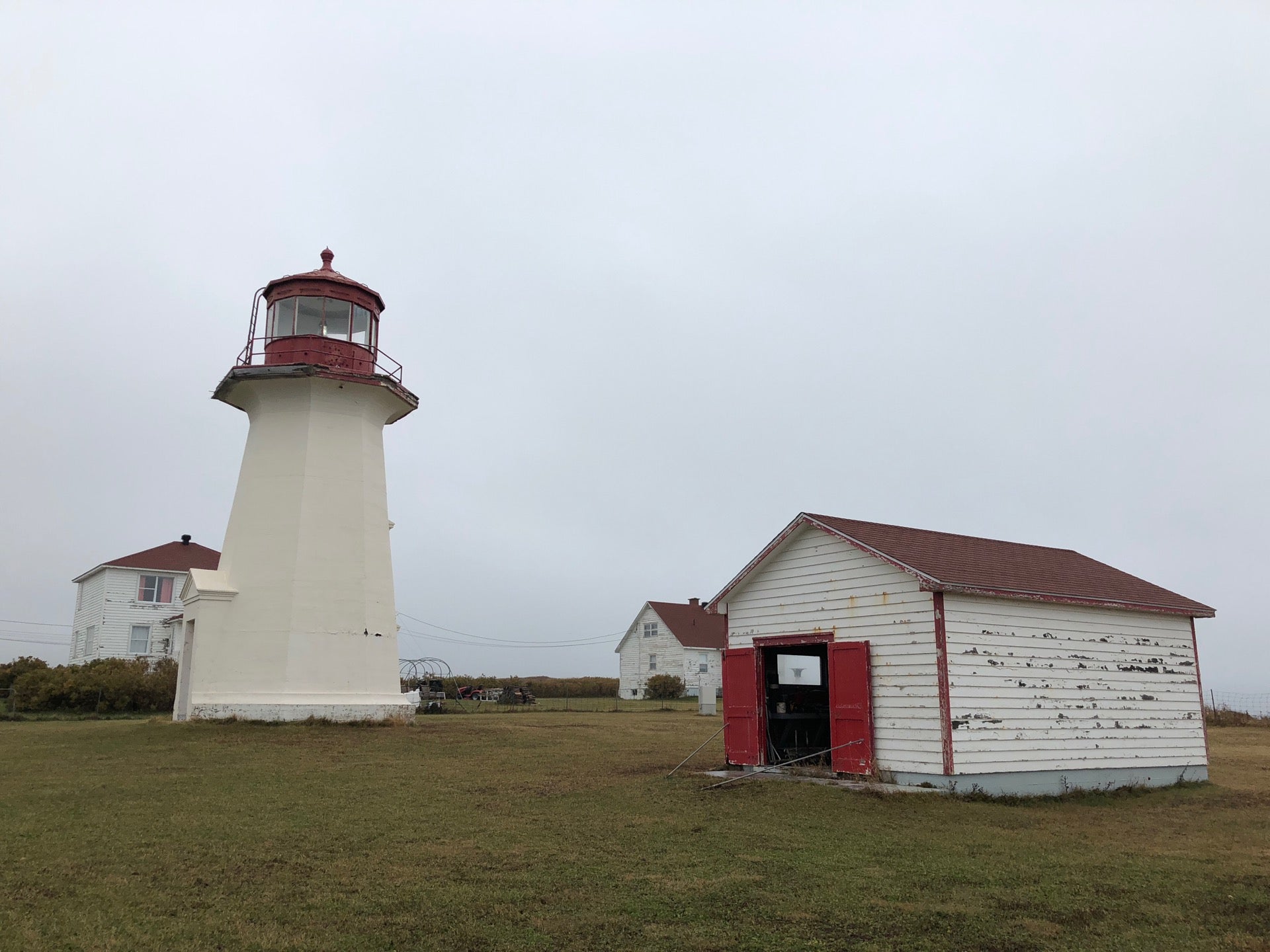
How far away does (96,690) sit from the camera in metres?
32.1

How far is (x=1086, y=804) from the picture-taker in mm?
14375

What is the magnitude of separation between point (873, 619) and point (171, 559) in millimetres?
41061

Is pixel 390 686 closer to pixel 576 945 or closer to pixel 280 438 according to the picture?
pixel 280 438

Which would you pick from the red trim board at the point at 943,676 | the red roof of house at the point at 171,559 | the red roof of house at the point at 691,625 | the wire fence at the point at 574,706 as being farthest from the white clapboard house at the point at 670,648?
the red trim board at the point at 943,676

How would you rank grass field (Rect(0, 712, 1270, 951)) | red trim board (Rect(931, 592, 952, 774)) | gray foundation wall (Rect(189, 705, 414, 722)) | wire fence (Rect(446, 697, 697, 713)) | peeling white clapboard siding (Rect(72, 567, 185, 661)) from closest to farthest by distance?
grass field (Rect(0, 712, 1270, 951))
red trim board (Rect(931, 592, 952, 774))
gray foundation wall (Rect(189, 705, 414, 722))
wire fence (Rect(446, 697, 697, 713))
peeling white clapboard siding (Rect(72, 567, 185, 661))

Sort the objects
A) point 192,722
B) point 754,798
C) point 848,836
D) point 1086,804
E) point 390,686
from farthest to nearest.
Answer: point 390,686 < point 192,722 < point 1086,804 < point 754,798 < point 848,836

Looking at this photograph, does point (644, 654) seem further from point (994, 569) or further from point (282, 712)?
point (994, 569)

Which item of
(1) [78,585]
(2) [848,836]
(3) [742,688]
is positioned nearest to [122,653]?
(1) [78,585]

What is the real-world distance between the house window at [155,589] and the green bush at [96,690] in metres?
11.1

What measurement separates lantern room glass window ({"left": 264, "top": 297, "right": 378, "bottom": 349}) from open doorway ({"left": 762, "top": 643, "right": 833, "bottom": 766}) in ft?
47.1

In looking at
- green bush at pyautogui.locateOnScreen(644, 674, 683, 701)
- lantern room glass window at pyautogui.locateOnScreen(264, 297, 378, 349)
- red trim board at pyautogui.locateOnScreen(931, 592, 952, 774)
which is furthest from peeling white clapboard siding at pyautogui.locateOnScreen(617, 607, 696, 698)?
red trim board at pyautogui.locateOnScreen(931, 592, 952, 774)

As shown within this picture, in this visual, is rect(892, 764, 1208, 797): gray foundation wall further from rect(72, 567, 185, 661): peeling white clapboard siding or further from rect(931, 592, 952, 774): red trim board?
rect(72, 567, 185, 661): peeling white clapboard siding

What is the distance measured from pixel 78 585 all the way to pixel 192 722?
Answer: 32.6 metres

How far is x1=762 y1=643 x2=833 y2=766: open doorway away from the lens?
17312 millimetres
